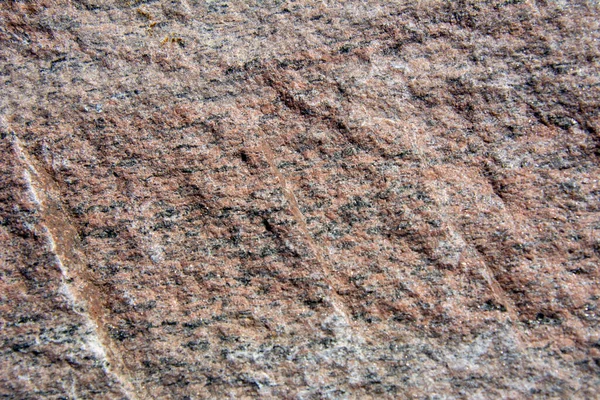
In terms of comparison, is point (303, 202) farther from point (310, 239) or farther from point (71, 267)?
point (71, 267)

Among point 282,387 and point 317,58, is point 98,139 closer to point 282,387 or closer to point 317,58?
point 317,58

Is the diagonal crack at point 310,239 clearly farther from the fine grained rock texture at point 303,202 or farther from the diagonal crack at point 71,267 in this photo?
the diagonal crack at point 71,267

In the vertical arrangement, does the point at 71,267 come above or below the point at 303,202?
below

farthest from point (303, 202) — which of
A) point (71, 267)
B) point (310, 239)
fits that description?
point (71, 267)

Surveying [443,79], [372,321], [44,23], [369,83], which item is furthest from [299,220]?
[44,23]

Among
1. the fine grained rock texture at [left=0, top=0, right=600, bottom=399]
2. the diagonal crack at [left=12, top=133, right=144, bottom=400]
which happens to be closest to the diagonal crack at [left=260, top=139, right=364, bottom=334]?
the fine grained rock texture at [left=0, top=0, right=600, bottom=399]

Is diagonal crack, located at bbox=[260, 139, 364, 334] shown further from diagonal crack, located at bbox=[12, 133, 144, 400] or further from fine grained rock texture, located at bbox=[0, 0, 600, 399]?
diagonal crack, located at bbox=[12, 133, 144, 400]

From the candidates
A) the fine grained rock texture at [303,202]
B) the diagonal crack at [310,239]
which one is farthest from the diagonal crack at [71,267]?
the diagonal crack at [310,239]

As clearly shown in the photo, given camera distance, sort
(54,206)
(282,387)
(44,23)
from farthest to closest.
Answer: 1. (44,23)
2. (54,206)
3. (282,387)
